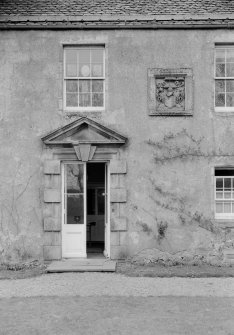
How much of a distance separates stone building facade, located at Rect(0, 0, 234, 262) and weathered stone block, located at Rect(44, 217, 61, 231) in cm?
3

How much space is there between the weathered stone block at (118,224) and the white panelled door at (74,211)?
881 mm

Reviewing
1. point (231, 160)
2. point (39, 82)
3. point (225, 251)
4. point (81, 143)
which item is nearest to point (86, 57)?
point (39, 82)

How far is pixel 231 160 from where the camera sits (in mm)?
13977

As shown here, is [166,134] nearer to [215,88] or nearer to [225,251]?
[215,88]

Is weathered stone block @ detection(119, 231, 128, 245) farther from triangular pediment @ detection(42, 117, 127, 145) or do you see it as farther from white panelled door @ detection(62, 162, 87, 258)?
triangular pediment @ detection(42, 117, 127, 145)

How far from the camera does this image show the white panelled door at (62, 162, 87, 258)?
46.5 ft

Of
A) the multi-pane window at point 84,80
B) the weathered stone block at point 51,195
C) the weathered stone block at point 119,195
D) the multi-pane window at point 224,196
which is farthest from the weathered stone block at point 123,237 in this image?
the multi-pane window at point 84,80

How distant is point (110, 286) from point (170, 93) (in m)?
5.72

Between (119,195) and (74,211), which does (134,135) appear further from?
(74,211)

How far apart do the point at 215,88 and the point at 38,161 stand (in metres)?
5.38

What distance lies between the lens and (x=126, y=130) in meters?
14.1

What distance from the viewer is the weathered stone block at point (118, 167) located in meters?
14.0

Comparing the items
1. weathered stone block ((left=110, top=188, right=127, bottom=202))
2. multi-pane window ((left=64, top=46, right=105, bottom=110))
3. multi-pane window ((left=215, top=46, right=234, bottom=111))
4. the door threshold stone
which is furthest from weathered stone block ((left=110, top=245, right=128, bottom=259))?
multi-pane window ((left=215, top=46, right=234, bottom=111))

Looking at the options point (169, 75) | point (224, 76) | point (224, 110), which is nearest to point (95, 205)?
point (169, 75)
